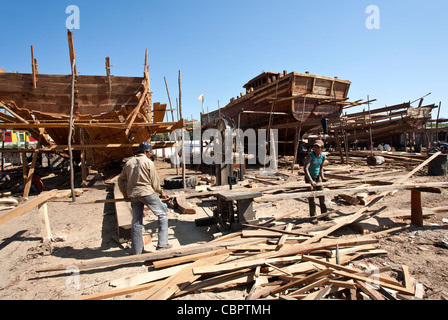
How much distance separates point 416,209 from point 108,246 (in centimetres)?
616

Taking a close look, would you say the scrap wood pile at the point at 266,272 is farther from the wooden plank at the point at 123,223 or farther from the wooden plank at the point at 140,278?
the wooden plank at the point at 123,223

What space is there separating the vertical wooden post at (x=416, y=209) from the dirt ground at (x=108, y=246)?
0.54ft

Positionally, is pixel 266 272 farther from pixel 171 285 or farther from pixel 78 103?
pixel 78 103

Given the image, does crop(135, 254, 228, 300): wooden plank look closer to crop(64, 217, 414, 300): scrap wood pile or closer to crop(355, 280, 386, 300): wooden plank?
crop(64, 217, 414, 300): scrap wood pile

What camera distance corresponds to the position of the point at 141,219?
12.3 ft

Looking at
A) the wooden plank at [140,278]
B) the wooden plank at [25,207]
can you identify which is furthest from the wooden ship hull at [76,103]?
the wooden plank at [140,278]

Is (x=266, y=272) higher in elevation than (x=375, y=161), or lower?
lower

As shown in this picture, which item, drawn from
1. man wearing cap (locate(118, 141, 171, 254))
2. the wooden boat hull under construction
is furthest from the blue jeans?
the wooden boat hull under construction

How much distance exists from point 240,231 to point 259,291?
1.70 m

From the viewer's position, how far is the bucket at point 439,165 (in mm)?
9109

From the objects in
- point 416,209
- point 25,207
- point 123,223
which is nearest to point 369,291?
point 416,209

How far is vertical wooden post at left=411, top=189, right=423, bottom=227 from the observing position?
175 inches
